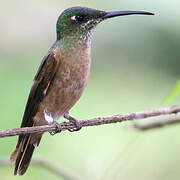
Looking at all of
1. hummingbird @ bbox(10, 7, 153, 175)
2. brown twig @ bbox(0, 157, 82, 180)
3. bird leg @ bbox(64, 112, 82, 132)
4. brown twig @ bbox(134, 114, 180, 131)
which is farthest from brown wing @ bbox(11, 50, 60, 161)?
brown twig @ bbox(134, 114, 180, 131)

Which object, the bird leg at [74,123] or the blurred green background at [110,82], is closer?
the bird leg at [74,123]

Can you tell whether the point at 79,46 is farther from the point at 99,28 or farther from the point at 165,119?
the point at 99,28

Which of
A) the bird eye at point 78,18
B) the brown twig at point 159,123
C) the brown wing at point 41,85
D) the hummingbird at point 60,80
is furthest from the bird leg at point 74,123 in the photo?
the bird eye at point 78,18

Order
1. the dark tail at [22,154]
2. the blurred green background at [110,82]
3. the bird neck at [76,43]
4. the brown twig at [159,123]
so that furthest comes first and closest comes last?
the blurred green background at [110,82] → the bird neck at [76,43] → the dark tail at [22,154] → the brown twig at [159,123]

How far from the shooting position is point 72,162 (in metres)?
5.84

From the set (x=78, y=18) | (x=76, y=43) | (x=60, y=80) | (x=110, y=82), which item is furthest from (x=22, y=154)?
(x=110, y=82)

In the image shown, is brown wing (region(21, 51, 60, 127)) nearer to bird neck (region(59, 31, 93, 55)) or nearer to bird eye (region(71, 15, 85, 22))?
bird neck (region(59, 31, 93, 55))

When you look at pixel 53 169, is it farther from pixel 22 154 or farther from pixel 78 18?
pixel 78 18

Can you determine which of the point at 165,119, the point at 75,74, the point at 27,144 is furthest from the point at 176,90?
the point at 27,144

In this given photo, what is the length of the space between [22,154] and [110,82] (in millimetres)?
2969

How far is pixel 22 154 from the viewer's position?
13.8 feet

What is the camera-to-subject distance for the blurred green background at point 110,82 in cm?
565

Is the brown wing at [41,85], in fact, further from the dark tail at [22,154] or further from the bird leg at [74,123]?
the bird leg at [74,123]

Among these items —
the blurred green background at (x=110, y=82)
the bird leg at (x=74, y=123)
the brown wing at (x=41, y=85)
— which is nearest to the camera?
the bird leg at (x=74, y=123)
